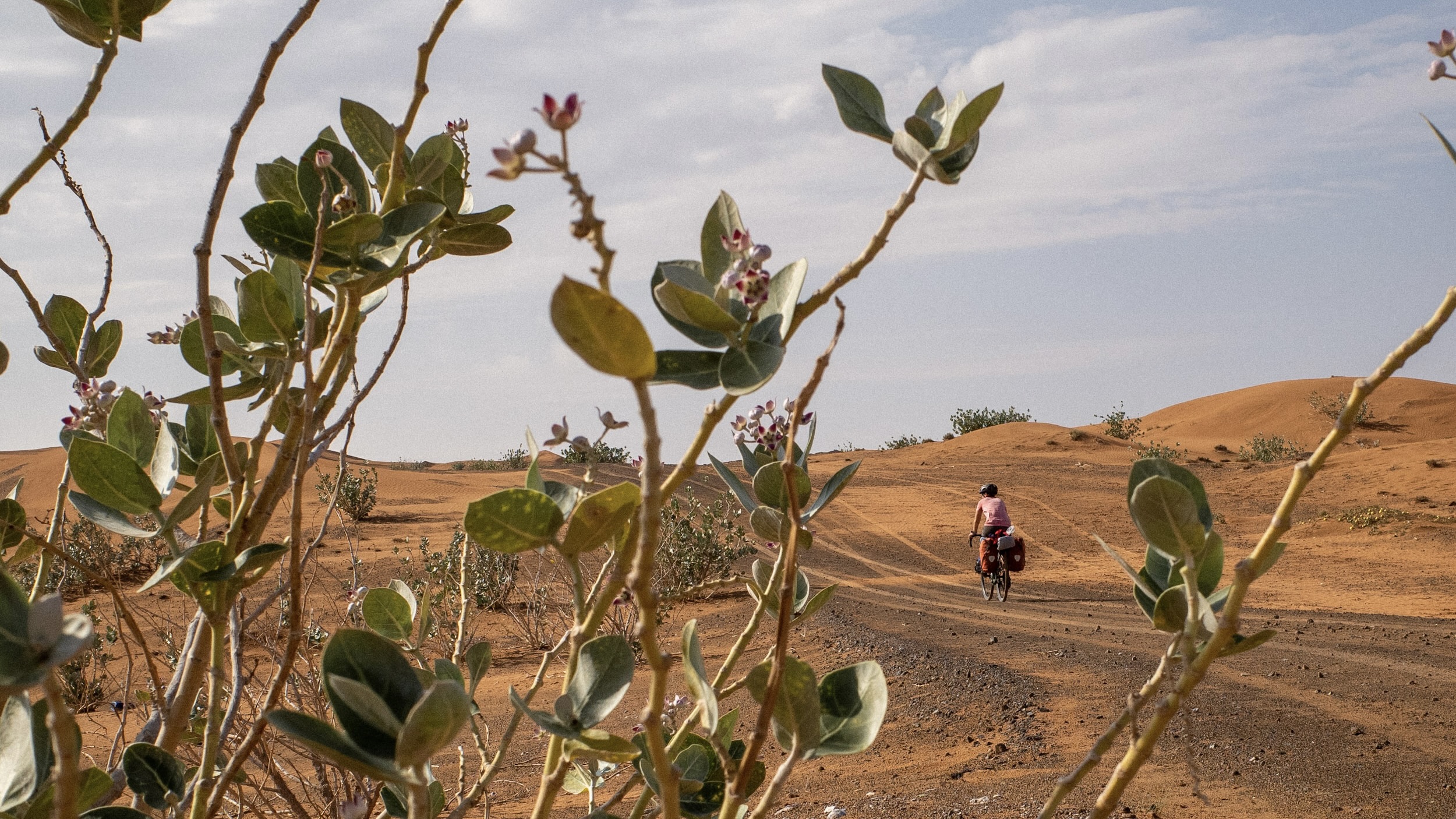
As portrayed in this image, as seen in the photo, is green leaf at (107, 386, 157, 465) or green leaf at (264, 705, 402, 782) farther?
green leaf at (107, 386, 157, 465)

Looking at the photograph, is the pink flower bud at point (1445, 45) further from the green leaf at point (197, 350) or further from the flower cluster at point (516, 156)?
the green leaf at point (197, 350)

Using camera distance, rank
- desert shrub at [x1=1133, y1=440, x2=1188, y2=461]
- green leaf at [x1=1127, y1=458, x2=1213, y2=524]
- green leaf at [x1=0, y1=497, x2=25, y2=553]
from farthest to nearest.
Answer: desert shrub at [x1=1133, y1=440, x2=1188, y2=461], green leaf at [x1=0, y1=497, x2=25, y2=553], green leaf at [x1=1127, y1=458, x2=1213, y2=524]

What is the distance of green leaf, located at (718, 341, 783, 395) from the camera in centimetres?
67

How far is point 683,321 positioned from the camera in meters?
0.75

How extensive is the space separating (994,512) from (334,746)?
41.2 ft

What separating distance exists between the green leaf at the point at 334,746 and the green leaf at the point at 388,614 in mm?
609

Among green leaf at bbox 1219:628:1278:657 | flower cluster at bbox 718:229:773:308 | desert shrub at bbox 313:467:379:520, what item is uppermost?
flower cluster at bbox 718:229:773:308

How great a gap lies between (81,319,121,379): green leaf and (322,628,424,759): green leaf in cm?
115

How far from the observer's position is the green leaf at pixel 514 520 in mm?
760

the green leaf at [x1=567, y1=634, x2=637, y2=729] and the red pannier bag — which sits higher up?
the green leaf at [x1=567, y1=634, x2=637, y2=729]

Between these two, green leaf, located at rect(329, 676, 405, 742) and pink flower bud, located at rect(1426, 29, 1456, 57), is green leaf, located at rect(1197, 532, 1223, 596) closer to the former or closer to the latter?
pink flower bud, located at rect(1426, 29, 1456, 57)

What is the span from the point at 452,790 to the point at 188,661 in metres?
4.76

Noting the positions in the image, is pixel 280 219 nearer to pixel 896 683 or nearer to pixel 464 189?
pixel 464 189

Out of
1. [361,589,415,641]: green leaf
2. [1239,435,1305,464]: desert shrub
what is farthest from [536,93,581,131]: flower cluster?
[1239,435,1305,464]: desert shrub
